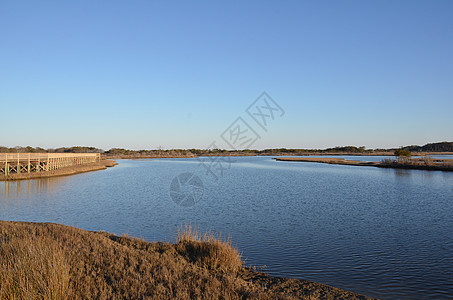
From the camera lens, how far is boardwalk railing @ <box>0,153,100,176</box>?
37.6 metres

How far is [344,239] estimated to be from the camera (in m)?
12.6

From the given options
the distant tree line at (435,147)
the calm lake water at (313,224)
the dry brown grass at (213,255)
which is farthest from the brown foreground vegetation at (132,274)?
the distant tree line at (435,147)

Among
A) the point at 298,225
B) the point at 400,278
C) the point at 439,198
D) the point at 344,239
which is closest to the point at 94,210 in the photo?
the point at 298,225

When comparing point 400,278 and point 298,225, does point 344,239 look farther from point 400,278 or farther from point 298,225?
point 400,278

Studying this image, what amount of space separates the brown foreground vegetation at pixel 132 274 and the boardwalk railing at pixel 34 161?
32.8 meters

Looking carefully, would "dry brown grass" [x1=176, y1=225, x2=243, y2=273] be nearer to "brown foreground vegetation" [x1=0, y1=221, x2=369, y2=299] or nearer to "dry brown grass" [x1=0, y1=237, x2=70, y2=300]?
"brown foreground vegetation" [x1=0, y1=221, x2=369, y2=299]

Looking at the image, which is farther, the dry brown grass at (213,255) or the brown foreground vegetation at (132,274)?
the dry brown grass at (213,255)

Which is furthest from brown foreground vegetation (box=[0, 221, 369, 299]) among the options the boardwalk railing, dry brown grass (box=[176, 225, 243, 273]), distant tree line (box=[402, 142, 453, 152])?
distant tree line (box=[402, 142, 453, 152])

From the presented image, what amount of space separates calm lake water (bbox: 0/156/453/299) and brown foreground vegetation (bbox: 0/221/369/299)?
4.26ft

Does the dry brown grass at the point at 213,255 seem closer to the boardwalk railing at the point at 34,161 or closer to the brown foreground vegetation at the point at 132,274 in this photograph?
the brown foreground vegetation at the point at 132,274

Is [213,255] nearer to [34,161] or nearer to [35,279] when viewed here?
[35,279]

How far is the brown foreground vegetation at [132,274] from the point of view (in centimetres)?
588

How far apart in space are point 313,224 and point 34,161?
158 ft

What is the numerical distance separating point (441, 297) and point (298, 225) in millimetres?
7674
